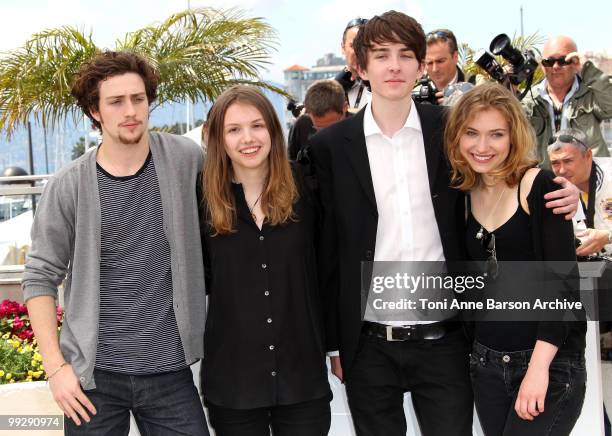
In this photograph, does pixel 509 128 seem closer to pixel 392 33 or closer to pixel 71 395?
pixel 392 33

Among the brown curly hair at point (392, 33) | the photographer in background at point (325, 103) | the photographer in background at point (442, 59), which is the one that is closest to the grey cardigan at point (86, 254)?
the brown curly hair at point (392, 33)

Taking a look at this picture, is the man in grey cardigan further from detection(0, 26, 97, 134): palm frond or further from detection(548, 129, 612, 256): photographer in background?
detection(0, 26, 97, 134): palm frond

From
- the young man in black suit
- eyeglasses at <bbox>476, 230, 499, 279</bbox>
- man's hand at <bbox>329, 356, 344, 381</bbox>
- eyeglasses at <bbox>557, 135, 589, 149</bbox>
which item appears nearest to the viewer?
eyeglasses at <bbox>476, 230, 499, 279</bbox>

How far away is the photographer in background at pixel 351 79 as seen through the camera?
5.01 metres

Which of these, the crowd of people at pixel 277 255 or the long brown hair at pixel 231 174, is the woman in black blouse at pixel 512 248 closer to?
the crowd of people at pixel 277 255

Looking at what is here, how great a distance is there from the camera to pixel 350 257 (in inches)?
112

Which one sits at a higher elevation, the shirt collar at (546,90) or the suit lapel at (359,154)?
the shirt collar at (546,90)

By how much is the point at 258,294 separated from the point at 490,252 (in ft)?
2.88

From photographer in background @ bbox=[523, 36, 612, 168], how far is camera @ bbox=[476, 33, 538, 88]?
0.55ft

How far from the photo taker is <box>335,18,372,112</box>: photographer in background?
16.4 ft

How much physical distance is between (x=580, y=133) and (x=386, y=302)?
6.87 feet

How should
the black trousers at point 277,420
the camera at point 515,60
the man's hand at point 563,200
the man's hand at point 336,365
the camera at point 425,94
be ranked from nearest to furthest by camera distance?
1. the man's hand at point 563,200
2. the black trousers at point 277,420
3. the man's hand at point 336,365
4. the camera at point 425,94
5. the camera at point 515,60

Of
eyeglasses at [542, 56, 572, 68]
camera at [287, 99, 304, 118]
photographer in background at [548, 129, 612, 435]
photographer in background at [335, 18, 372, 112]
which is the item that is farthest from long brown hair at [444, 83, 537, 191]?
camera at [287, 99, 304, 118]

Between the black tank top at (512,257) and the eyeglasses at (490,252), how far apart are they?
0.01 meters
